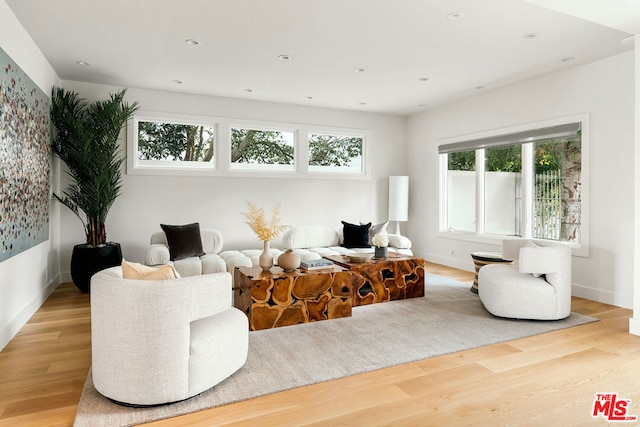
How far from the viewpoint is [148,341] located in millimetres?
2160

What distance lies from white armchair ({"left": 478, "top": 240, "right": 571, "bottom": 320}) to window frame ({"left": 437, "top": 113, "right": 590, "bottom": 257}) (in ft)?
3.99

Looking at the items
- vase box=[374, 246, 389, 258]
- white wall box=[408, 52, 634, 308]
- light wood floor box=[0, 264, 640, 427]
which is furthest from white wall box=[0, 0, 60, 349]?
white wall box=[408, 52, 634, 308]

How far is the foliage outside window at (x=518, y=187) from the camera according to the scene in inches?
194

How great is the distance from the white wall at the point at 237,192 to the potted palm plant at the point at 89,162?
0.59m

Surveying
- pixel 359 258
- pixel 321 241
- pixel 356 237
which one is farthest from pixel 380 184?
pixel 359 258

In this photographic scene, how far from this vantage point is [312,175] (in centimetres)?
676

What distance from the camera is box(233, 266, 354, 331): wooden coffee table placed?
3547 millimetres

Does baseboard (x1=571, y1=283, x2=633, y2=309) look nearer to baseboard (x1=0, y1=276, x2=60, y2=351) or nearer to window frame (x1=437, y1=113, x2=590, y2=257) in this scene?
window frame (x1=437, y1=113, x2=590, y2=257)

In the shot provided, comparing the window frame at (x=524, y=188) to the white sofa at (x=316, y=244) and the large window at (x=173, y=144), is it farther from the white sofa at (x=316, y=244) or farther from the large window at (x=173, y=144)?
the large window at (x=173, y=144)

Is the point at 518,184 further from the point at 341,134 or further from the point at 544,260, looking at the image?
the point at 341,134

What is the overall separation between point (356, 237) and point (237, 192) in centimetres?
197

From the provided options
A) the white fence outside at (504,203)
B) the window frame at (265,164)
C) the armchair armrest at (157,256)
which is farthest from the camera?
the window frame at (265,164)

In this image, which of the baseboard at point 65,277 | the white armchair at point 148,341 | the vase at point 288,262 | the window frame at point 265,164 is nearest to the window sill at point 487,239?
the vase at point 288,262

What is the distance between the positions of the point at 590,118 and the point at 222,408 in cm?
485
